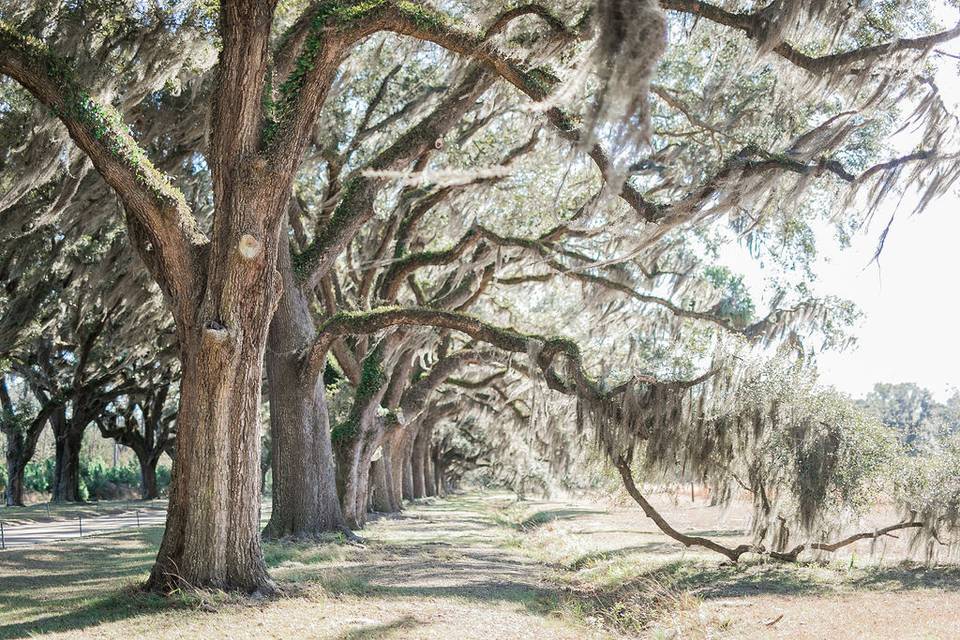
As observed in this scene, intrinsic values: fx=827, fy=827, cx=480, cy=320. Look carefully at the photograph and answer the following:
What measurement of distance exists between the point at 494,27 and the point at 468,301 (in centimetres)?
875

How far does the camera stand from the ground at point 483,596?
661cm

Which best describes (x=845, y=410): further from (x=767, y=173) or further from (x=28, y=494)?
(x=28, y=494)

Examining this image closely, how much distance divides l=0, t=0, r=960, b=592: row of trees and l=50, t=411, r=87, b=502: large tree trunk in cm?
654

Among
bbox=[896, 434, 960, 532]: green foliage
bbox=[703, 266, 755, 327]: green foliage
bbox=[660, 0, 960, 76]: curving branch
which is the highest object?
bbox=[660, 0, 960, 76]: curving branch

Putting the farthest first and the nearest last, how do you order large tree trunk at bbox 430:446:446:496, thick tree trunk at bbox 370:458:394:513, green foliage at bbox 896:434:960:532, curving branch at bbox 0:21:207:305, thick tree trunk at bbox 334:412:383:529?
large tree trunk at bbox 430:446:446:496 → thick tree trunk at bbox 370:458:394:513 → thick tree trunk at bbox 334:412:383:529 → green foliage at bbox 896:434:960:532 → curving branch at bbox 0:21:207:305

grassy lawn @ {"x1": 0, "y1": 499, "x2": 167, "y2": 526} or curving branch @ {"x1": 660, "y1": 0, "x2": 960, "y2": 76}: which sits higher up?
curving branch @ {"x1": 660, "y1": 0, "x2": 960, "y2": 76}

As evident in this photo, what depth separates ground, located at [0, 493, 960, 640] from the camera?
6613mm

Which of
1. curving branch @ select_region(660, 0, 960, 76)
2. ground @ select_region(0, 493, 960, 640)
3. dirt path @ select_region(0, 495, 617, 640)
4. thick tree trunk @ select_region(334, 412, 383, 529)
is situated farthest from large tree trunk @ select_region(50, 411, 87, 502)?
curving branch @ select_region(660, 0, 960, 76)

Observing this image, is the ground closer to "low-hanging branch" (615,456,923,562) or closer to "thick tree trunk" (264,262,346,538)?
"low-hanging branch" (615,456,923,562)

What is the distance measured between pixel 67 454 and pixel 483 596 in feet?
82.2

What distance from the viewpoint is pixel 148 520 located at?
2245cm

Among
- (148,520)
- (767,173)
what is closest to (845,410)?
(767,173)

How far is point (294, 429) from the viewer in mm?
12023

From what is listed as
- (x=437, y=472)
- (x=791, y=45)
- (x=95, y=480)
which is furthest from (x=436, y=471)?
(x=791, y=45)
